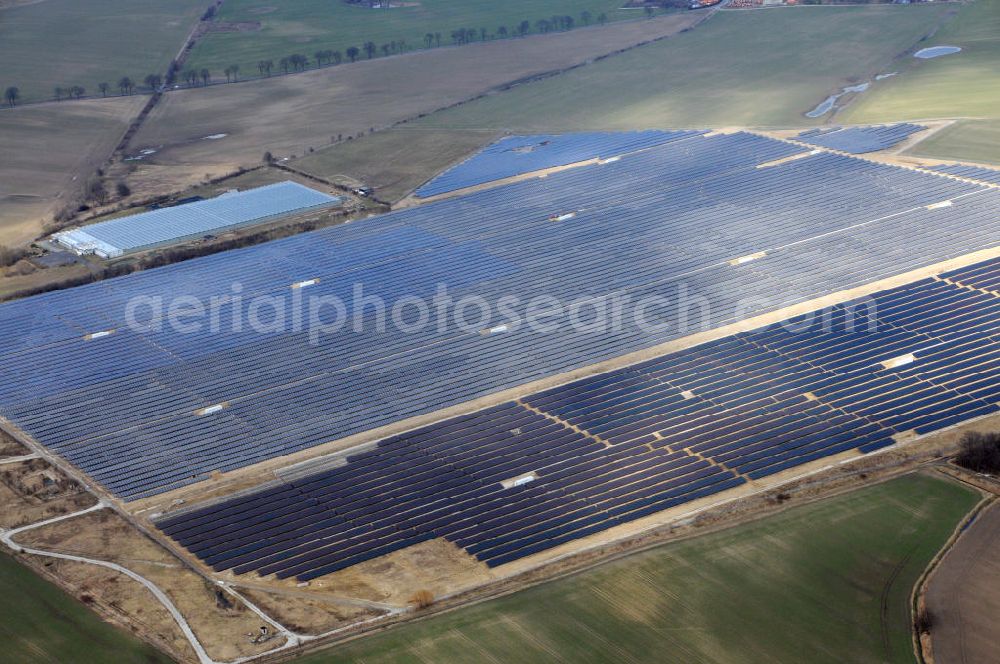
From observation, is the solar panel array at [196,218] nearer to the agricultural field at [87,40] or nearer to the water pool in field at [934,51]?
the agricultural field at [87,40]

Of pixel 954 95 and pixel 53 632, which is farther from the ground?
pixel 954 95

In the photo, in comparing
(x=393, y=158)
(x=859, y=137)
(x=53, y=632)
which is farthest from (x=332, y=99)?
(x=53, y=632)

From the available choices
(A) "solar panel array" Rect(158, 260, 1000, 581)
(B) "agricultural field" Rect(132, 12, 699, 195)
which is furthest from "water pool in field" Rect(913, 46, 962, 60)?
(A) "solar panel array" Rect(158, 260, 1000, 581)

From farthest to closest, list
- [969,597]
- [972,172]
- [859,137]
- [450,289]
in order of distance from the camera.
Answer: [859,137], [972,172], [450,289], [969,597]

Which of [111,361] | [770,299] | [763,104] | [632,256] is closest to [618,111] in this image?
[763,104]

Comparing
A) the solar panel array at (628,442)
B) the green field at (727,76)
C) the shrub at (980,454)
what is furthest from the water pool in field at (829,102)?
the shrub at (980,454)

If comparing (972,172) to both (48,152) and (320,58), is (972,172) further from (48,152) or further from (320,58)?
(320,58)
